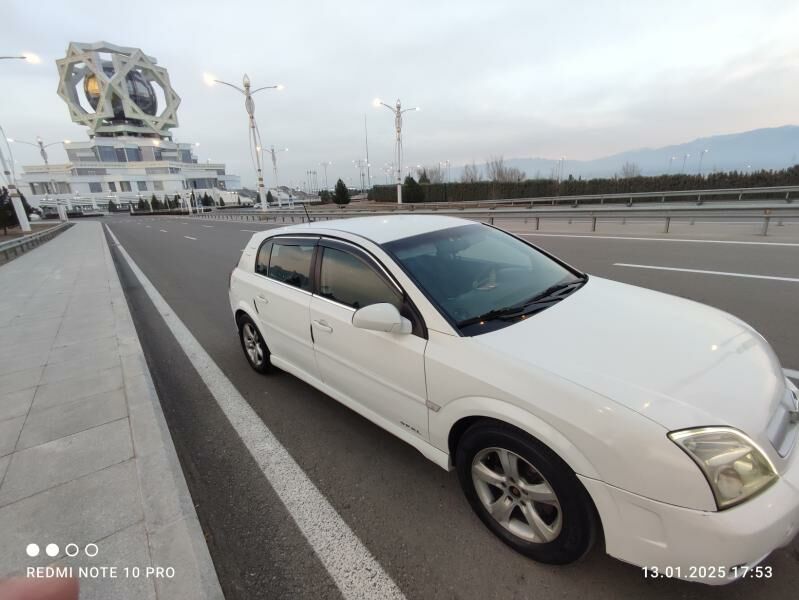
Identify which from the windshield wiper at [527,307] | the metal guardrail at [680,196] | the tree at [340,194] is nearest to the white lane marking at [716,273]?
the windshield wiper at [527,307]

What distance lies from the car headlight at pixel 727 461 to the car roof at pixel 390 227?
6.64ft

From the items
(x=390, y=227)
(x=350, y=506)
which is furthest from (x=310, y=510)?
(x=390, y=227)

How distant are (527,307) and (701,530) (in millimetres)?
1323

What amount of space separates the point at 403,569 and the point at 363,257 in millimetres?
1851

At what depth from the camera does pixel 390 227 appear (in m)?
3.16

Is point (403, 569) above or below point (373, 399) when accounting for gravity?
below

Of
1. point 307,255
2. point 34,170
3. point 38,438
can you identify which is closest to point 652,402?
point 307,255

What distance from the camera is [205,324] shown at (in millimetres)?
6113

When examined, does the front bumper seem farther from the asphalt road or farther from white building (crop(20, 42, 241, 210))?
white building (crop(20, 42, 241, 210))

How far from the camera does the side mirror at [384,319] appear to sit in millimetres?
2258

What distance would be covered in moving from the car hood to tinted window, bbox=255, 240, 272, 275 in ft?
8.50

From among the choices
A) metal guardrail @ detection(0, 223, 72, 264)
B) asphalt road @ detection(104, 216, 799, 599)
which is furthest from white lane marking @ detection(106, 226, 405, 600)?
metal guardrail @ detection(0, 223, 72, 264)

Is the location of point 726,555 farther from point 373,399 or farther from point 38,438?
point 38,438

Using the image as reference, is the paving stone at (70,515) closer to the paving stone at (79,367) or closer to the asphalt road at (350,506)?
the asphalt road at (350,506)
